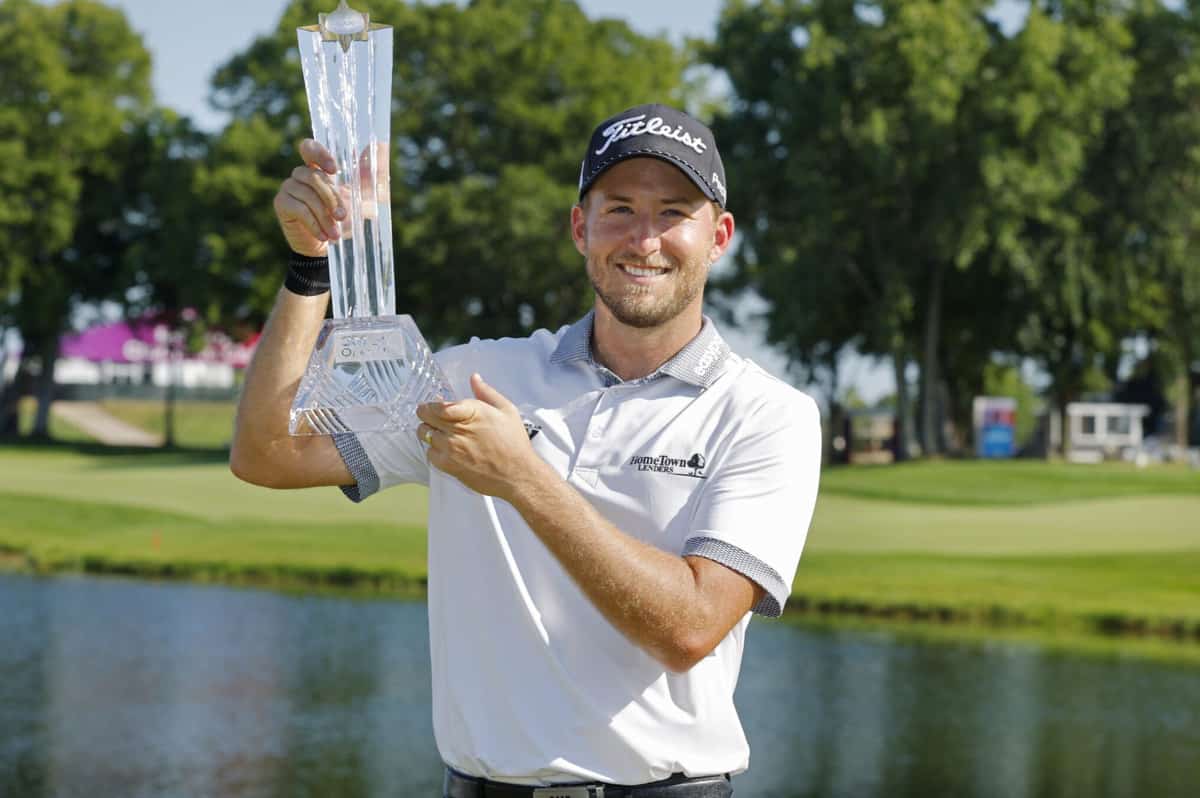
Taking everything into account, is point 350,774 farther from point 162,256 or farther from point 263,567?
point 162,256

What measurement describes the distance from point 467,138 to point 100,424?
22.7 m

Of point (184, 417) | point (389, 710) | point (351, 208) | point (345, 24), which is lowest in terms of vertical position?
point (389, 710)

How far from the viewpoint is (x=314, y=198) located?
273 centimetres

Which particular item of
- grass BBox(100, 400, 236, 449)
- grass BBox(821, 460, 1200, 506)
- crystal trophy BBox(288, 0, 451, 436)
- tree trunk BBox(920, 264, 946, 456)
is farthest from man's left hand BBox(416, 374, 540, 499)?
grass BBox(100, 400, 236, 449)

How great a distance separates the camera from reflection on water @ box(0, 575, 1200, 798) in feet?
41.7

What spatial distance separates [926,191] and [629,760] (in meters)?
42.8

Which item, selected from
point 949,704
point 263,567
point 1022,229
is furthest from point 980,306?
point 949,704

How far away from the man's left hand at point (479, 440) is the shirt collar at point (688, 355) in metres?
0.53

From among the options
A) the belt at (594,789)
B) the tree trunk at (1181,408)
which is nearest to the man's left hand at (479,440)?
the belt at (594,789)

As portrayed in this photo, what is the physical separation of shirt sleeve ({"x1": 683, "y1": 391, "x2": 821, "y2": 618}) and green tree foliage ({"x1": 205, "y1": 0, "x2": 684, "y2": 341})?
4417 centimetres

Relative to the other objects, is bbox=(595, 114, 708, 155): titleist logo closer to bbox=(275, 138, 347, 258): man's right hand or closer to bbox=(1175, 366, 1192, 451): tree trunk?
bbox=(275, 138, 347, 258): man's right hand

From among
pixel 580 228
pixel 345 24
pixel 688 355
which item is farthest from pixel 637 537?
pixel 345 24

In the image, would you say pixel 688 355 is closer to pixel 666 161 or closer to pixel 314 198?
pixel 666 161

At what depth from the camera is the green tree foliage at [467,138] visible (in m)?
47.8
